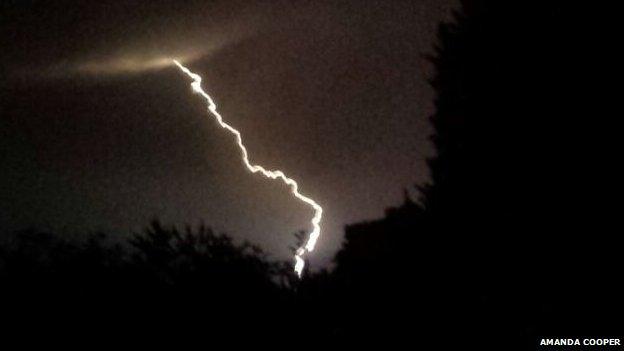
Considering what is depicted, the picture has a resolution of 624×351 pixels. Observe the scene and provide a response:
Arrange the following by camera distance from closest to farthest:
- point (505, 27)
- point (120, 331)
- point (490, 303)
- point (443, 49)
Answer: point (120, 331), point (490, 303), point (505, 27), point (443, 49)

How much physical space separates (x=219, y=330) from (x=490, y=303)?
84.1 inches

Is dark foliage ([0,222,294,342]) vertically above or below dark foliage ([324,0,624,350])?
below

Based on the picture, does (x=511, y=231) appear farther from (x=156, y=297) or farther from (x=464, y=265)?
(x=156, y=297)

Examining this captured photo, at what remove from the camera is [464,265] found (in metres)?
5.38

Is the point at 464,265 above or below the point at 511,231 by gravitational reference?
below

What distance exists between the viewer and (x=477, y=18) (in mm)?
5816

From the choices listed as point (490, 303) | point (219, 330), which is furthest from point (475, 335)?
point (219, 330)

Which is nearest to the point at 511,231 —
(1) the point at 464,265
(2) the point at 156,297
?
(1) the point at 464,265

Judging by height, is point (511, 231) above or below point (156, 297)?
above

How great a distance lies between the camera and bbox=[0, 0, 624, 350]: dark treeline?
4625 mm

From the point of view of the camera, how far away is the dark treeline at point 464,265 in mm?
4625

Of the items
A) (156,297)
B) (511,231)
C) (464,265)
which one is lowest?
(156,297)

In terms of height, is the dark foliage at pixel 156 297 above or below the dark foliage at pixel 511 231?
Answer: below

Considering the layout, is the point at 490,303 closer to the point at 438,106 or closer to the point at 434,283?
the point at 434,283
